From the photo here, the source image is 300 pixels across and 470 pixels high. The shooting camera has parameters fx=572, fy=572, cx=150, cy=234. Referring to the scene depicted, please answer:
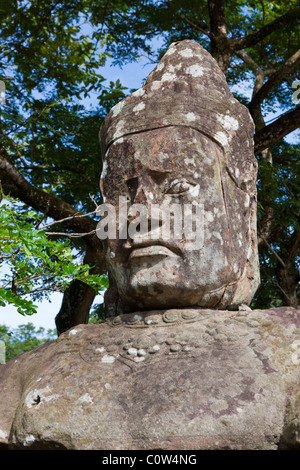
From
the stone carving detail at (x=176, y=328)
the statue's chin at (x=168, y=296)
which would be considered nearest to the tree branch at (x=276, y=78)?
the stone carving detail at (x=176, y=328)

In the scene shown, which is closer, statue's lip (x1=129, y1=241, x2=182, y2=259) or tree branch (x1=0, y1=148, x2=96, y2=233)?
statue's lip (x1=129, y1=241, x2=182, y2=259)

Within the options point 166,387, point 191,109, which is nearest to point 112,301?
point 166,387

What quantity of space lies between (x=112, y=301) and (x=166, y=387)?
3.94 ft

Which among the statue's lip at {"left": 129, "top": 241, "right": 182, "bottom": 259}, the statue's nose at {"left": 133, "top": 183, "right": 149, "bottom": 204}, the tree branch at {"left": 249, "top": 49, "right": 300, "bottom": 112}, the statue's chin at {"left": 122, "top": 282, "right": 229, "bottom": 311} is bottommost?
the statue's chin at {"left": 122, "top": 282, "right": 229, "bottom": 311}

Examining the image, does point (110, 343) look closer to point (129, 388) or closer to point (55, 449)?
point (129, 388)

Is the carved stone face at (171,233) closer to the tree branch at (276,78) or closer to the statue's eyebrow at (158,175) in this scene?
the statue's eyebrow at (158,175)

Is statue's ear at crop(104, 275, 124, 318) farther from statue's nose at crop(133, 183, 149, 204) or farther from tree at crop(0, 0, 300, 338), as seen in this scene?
tree at crop(0, 0, 300, 338)

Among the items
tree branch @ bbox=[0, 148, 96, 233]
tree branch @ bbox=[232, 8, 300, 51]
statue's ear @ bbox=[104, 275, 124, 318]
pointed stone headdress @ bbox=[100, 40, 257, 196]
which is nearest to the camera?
pointed stone headdress @ bbox=[100, 40, 257, 196]

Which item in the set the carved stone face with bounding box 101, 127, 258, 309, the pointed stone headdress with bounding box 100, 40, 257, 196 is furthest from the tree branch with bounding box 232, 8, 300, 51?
the carved stone face with bounding box 101, 127, 258, 309

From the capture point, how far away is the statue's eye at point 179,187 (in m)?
3.50

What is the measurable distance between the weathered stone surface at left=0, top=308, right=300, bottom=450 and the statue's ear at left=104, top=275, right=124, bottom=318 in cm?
42

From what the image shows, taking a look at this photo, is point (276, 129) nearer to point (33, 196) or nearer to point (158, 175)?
point (33, 196)

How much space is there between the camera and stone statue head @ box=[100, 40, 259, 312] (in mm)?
3426

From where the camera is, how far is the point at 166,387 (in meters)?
2.95
